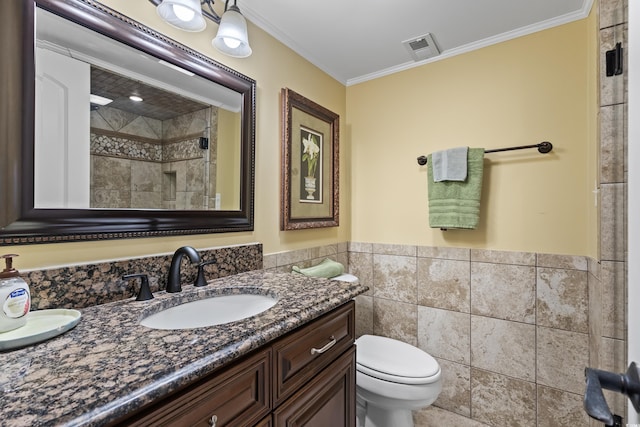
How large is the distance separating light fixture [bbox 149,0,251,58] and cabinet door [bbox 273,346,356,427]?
4.29 ft

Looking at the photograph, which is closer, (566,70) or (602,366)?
(602,366)

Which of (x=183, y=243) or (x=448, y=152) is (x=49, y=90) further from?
(x=448, y=152)

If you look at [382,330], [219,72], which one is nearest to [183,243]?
[219,72]

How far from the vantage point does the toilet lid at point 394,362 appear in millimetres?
1424

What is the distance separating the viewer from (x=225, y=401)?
0.70 meters

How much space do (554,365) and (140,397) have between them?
76.6 inches

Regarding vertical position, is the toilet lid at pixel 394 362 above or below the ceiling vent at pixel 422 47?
below

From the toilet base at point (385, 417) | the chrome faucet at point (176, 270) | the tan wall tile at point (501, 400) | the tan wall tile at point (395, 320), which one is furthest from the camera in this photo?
the tan wall tile at point (395, 320)

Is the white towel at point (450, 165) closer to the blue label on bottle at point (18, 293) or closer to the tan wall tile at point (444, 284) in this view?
the tan wall tile at point (444, 284)

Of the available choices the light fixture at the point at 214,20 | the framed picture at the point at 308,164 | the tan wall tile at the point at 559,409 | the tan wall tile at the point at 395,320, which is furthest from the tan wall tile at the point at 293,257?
the tan wall tile at the point at 559,409

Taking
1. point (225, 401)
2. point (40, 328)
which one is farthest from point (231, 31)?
point (225, 401)

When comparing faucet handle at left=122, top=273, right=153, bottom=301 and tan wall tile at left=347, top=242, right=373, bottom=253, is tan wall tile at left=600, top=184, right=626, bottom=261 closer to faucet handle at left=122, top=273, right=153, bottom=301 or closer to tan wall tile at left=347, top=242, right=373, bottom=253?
tan wall tile at left=347, top=242, right=373, bottom=253

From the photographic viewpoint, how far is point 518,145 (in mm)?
1717

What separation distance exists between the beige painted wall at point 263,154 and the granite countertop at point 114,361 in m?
0.20
